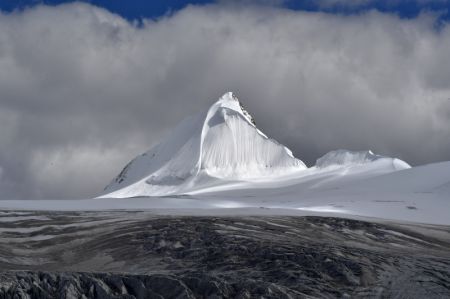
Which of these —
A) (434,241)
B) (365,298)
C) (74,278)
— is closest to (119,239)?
(74,278)

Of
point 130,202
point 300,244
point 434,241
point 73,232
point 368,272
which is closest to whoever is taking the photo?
point 368,272

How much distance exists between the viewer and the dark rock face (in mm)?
46000

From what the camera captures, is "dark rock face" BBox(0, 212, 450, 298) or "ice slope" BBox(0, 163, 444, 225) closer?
"dark rock face" BBox(0, 212, 450, 298)

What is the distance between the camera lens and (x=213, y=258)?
57.6 metres

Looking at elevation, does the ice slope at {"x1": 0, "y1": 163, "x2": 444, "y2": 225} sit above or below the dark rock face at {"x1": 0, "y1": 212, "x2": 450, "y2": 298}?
above

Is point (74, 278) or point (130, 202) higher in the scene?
point (130, 202)

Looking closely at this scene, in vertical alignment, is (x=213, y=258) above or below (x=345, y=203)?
below

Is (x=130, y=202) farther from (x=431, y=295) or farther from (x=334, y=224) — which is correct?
(x=431, y=295)

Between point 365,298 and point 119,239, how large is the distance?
73.4 ft

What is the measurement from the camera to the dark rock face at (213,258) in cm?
4600

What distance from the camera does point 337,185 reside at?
16812cm

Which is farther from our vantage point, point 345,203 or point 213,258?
point 345,203

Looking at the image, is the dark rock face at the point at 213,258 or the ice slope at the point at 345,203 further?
the ice slope at the point at 345,203

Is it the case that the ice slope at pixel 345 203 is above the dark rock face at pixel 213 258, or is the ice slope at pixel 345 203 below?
above
